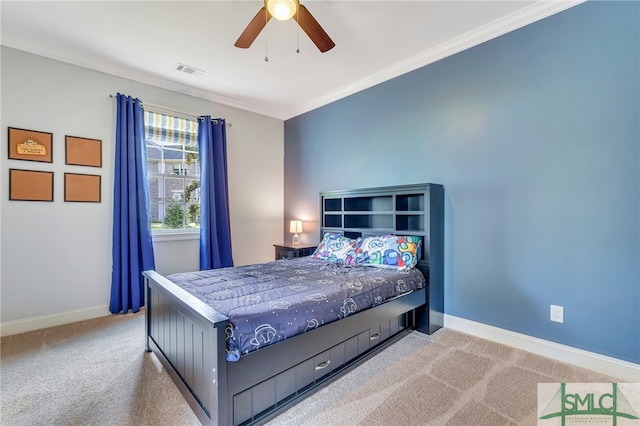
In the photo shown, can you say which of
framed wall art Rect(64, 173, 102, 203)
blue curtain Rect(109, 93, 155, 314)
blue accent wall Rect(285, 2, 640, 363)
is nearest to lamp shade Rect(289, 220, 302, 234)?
blue accent wall Rect(285, 2, 640, 363)

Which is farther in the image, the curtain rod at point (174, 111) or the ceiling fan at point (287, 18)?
the curtain rod at point (174, 111)

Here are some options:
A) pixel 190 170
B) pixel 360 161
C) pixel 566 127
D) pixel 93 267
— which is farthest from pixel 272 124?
pixel 566 127

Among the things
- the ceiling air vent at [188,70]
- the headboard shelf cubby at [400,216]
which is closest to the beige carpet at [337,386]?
the headboard shelf cubby at [400,216]

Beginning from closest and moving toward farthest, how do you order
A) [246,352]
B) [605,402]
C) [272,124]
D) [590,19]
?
[246,352]
[605,402]
[590,19]
[272,124]

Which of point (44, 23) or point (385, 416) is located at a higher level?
point (44, 23)

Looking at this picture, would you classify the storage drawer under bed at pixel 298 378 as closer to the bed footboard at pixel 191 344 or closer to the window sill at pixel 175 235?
the bed footboard at pixel 191 344

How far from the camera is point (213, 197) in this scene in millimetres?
3947

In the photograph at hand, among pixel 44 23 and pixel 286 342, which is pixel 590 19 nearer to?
pixel 286 342

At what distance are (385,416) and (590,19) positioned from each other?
124 inches

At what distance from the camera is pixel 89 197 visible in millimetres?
3186

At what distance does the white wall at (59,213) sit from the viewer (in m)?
2.79

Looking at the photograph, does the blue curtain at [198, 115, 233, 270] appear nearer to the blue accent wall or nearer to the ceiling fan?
the ceiling fan

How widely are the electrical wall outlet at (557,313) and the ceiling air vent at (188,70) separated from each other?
4260mm

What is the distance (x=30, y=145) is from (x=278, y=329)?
3.21 meters
